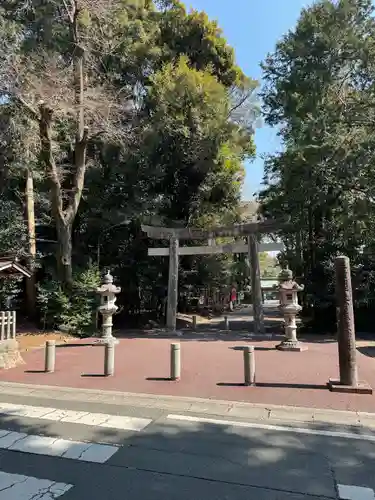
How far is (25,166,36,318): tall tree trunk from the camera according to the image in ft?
54.3

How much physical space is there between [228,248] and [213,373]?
8.47m

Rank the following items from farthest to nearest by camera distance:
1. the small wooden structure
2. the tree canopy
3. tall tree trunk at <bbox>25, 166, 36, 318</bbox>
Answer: tall tree trunk at <bbox>25, 166, 36, 318</bbox> < the tree canopy < the small wooden structure

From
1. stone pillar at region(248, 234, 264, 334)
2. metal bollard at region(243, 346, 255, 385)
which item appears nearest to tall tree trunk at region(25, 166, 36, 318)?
stone pillar at region(248, 234, 264, 334)

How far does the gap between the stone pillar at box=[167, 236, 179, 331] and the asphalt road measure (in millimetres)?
10805

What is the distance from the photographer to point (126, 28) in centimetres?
1891

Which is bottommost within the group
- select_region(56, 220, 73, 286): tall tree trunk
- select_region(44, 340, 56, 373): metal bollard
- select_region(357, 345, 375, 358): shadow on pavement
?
select_region(357, 345, 375, 358): shadow on pavement

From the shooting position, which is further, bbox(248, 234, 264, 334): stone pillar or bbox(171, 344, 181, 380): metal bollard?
bbox(248, 234, 264, 334): stone pillar

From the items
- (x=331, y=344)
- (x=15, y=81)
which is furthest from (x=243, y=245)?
(x=15, y=81)

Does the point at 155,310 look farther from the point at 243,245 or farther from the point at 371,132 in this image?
the point at 371,132

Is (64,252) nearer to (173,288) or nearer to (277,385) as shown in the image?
(173,288)

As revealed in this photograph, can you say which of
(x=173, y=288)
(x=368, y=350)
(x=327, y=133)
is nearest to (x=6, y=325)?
(x=173, y=288)

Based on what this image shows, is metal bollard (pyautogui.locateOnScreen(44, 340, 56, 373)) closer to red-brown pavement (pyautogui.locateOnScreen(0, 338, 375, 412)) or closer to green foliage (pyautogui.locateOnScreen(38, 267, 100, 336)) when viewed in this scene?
red-brown pavement (pyautogui.locateOnScreen(0, 338, 375, 412))

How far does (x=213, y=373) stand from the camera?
839 centimetres

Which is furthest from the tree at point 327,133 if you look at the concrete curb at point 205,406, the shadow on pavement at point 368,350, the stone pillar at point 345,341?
the concrete curb at point 205,406
